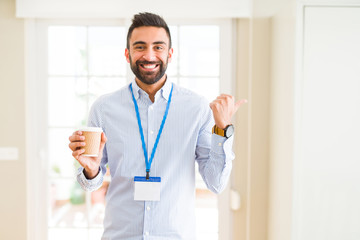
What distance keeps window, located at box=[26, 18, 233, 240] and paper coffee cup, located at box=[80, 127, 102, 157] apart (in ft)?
5.71

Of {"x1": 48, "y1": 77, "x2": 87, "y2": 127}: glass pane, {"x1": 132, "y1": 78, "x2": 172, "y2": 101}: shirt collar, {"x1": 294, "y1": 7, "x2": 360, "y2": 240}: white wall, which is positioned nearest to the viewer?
{"x1": 132, "y1": 78, "x2": 172, "y2": 101}: shirt collar

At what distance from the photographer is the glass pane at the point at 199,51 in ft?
10.2

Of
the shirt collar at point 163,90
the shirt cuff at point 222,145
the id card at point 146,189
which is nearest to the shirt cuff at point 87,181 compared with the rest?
the id card at point 146,189

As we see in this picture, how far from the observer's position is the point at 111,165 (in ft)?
5.18

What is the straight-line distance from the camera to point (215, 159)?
4.75ft

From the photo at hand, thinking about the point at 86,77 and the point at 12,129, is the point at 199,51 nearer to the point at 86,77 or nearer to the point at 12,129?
the point at 86,77

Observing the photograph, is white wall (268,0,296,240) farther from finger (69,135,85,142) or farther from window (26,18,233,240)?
finger (69,135,85,142)

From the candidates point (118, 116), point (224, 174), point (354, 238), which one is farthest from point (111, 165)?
point (354, 238)

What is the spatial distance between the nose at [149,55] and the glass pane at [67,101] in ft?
5.68

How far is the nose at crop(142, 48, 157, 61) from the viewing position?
1.53 metres

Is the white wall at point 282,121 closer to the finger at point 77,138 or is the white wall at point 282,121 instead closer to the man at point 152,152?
the man at point 152,152

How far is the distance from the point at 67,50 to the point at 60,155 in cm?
91

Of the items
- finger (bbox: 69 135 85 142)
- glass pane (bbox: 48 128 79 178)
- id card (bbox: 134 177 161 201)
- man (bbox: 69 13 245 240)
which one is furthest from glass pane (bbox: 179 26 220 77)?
finger (bbox: 69 135 85 142)

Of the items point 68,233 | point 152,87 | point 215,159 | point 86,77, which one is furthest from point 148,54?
point 68,233
